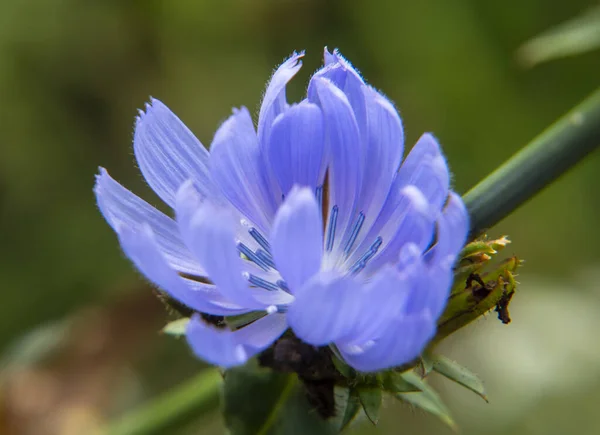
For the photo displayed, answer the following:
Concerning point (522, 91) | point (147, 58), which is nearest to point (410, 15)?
point (522, 91)

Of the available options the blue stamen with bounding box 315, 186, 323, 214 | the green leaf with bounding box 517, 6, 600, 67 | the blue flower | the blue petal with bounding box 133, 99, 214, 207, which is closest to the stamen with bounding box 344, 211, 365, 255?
the blue flower

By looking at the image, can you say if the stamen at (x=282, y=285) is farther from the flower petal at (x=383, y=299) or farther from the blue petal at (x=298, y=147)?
the flower petal at (x=383, y=299)

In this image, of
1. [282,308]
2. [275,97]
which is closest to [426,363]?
[282,308]

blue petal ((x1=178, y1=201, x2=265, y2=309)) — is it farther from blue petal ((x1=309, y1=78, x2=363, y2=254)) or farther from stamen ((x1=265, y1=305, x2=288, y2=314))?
blue petal ((x1=309, y1=78, x2=363, y2=254))

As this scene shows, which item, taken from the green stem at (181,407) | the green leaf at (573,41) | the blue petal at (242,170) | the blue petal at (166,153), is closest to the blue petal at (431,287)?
the blue petal at (242,170)

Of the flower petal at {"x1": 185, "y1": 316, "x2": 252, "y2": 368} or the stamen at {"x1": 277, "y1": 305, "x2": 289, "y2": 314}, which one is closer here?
the flower petal at {"x1": 185, "y1": 316, "x2": 252, "y2": 368}

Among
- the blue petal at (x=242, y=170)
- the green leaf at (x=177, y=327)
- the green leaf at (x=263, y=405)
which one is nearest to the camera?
the blue petal at (x=242, y=170)

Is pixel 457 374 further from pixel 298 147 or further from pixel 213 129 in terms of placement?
pixel 213 129
